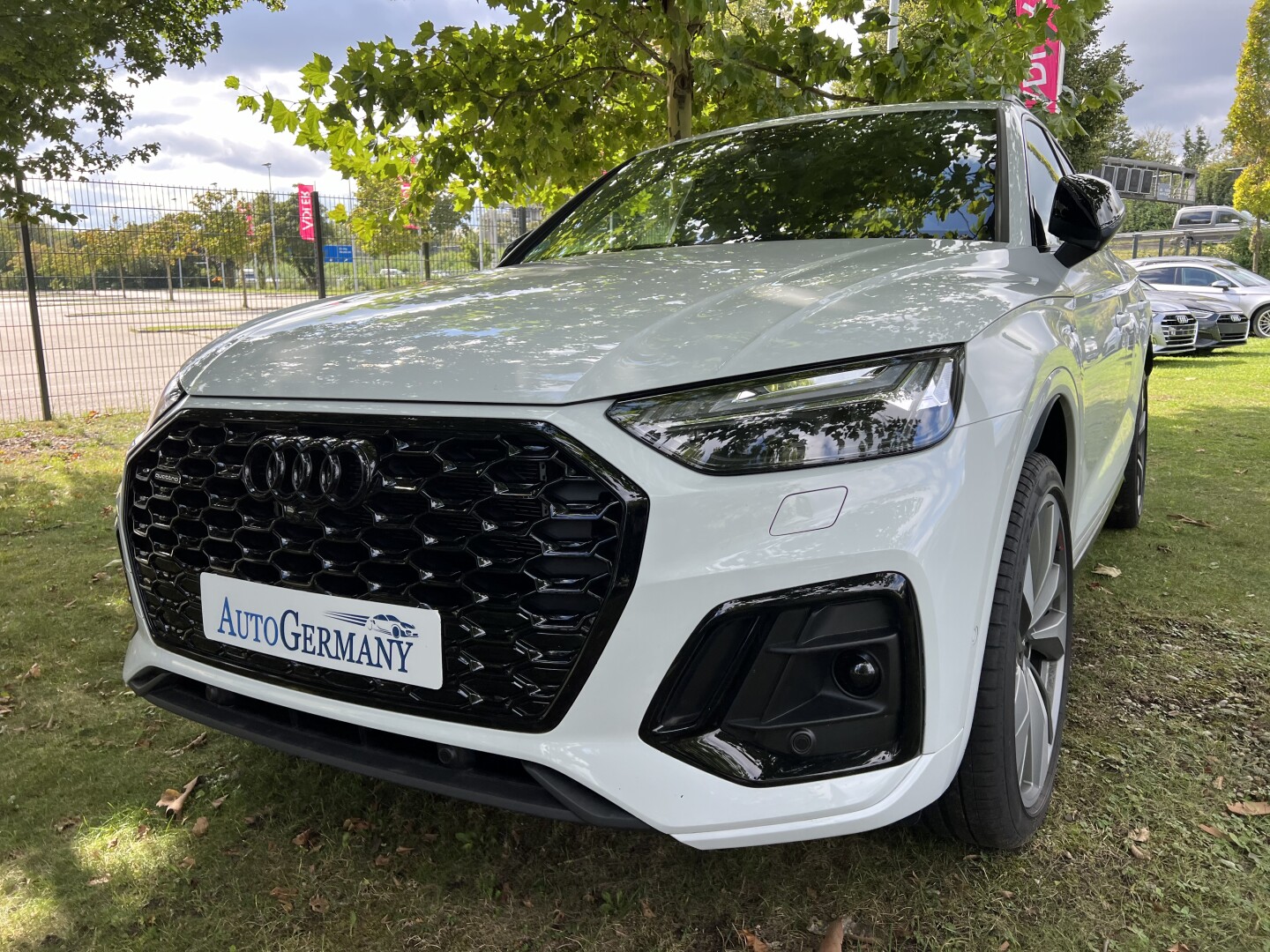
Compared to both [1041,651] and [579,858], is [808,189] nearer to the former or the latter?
[1041,651]

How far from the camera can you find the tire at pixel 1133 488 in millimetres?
4008

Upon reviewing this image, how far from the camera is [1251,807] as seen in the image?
2086mm

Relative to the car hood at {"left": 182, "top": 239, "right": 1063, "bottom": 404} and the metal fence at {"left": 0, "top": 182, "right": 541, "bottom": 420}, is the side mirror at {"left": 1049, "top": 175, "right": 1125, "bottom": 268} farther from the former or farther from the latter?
the metal fence at {"left": 0, "top": 182, "right": 541, "bottom": 420}

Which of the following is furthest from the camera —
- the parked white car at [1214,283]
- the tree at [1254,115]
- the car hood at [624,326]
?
the tree at [1254,115]

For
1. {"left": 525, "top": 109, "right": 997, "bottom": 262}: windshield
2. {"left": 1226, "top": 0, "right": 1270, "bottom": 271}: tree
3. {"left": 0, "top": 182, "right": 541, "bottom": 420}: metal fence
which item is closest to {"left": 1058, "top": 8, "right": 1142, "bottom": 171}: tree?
{"left": 1226, "top": 0, "right": 1270, "bottom": 271}: tree

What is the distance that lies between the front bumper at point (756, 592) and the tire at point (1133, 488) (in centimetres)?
291

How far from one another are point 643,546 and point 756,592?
182 mm

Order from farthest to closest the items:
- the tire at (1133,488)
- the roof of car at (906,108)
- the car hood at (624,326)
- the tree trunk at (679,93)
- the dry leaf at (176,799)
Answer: the tree trunk at (679,93), the tire at (1133,488), the roof of car at (906,108), the dry leaf at (176,799), the car hood at (624,326)

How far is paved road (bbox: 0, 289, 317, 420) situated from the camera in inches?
331

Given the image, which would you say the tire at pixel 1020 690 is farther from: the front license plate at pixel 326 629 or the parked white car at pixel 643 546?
the front license plate at pixel 326 629

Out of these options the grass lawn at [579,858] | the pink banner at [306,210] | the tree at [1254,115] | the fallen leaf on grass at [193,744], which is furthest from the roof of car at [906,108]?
the tree at [1254,115]

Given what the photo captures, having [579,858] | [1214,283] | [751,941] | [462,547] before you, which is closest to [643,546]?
[462,547]

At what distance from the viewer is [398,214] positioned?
19.5 ft

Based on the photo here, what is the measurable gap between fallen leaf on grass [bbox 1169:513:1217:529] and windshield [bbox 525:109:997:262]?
267 cm
